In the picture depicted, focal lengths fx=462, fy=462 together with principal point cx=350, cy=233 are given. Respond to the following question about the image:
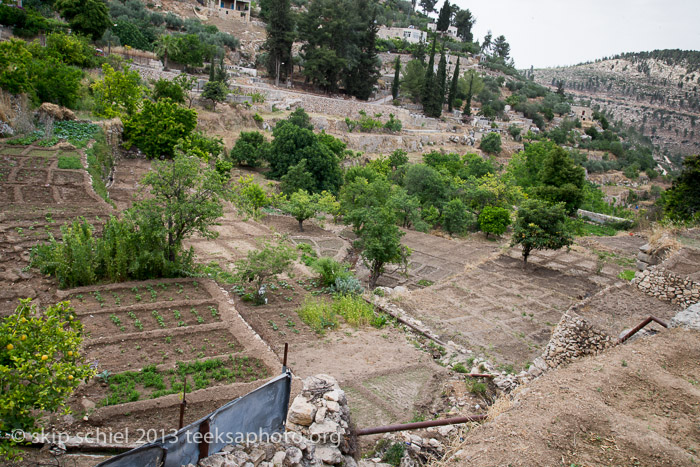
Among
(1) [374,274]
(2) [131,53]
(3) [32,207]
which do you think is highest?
(2) [131,53]

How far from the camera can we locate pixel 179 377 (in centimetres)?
766

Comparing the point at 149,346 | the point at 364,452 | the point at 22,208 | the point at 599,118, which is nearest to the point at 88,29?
the point at 22,208

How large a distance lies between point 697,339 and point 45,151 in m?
21.4

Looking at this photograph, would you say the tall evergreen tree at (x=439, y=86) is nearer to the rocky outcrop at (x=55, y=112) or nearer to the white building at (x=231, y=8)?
the white building at (x=231, y=8)

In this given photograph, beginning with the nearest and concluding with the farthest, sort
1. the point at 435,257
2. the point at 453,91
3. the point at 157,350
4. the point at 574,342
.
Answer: the point at 157,350, the point at 574,342, the point at 435,257, the point at 453,91

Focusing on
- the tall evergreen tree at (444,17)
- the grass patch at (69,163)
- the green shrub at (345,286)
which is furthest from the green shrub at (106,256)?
the tall evergreen tree at (444,17)

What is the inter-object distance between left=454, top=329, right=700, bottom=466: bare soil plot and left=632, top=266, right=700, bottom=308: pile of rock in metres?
4.21

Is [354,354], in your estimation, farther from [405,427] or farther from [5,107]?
[5,107]

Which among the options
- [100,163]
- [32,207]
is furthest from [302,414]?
[100,163]

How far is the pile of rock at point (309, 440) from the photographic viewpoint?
4996mm

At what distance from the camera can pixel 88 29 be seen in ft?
116

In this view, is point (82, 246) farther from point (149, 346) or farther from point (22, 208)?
point (22, 208)

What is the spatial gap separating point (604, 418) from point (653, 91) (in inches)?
5157

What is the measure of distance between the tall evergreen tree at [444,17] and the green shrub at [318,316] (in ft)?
268
